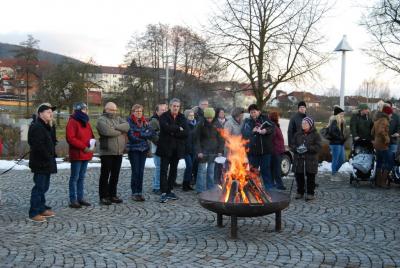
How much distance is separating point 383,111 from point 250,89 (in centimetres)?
883

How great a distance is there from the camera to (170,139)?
874 cm

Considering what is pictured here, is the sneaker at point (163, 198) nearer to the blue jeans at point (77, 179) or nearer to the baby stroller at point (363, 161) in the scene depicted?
the blue jeans at point (77, 179)

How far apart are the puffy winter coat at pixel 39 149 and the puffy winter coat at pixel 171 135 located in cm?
217

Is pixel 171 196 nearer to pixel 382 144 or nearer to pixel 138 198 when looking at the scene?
pixel 138 198

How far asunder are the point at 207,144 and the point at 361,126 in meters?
4.11

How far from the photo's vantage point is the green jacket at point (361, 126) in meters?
11.0

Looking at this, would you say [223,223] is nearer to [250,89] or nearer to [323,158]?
[323,158]

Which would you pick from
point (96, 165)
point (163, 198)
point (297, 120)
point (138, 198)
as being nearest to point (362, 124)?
point (297, 120)

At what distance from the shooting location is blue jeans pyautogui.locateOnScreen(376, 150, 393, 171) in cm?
1059

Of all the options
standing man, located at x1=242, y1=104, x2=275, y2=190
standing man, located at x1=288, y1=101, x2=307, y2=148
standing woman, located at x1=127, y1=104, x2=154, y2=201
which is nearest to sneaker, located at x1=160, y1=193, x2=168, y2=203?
standing woman, located at x1=127, y1=104, x2=154, y2=201

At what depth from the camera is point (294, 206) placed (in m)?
8.56

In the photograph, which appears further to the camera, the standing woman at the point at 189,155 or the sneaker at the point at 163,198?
the standing woman at the point at 189,155

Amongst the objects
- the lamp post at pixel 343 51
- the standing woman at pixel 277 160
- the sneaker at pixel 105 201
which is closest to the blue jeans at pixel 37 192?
the sneaker at pixel 105 201

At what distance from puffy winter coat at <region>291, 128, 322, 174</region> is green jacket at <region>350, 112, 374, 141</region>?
7.79ft
